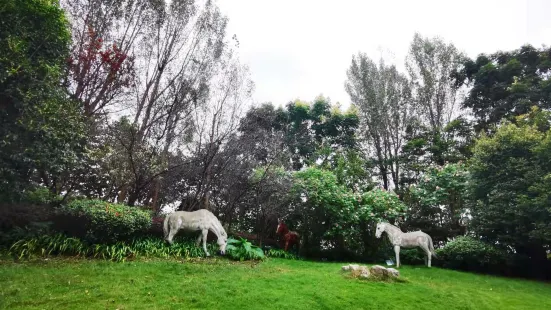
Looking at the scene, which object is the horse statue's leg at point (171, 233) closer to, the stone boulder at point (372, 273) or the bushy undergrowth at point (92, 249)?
the bushy undergrowth at point (92, 249)

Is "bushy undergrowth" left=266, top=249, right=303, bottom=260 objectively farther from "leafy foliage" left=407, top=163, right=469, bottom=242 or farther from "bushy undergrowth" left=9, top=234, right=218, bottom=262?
"leafy foliage" left=407, top=163, right=469, bottom=242

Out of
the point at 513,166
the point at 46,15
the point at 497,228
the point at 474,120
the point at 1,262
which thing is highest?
the point at 474,120

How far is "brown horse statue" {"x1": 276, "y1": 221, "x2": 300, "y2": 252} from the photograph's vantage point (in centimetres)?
1392

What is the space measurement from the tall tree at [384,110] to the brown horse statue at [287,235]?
9301mm

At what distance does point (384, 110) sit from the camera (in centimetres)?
2155

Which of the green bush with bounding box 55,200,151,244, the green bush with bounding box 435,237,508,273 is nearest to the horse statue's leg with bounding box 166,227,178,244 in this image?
the green bush with bounding box 55,200,151,244

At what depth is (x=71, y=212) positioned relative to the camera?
893cm

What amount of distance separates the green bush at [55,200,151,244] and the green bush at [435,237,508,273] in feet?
37.6

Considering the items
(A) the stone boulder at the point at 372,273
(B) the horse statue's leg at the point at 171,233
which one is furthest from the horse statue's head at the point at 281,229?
(A) the stone boulder at the point at 372,273

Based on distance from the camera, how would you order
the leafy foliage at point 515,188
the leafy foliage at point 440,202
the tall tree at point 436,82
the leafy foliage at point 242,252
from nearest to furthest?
1. the leafy foliage at point 242,252
2. the leafy foliage at point 515,188
3. the leafy foliage at point 440,202
4. the tall tree at point 436,82

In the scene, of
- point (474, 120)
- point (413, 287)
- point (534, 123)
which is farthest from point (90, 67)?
point (474, 120)

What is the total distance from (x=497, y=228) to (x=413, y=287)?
21.1 feet

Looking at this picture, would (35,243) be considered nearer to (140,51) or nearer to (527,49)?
(140,51)

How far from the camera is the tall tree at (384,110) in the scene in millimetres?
21484
